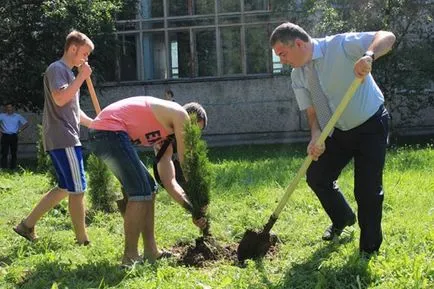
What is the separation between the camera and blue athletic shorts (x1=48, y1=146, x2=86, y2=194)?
15.6 feet

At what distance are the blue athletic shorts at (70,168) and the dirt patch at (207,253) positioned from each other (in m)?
0.97

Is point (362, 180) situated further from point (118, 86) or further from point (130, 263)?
point (118, 86)

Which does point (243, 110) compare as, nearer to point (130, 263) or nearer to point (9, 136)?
point (9, 136)

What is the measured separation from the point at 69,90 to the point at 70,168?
65 cm

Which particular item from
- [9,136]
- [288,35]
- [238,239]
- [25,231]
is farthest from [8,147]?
[288,35]

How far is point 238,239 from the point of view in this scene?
5141mm

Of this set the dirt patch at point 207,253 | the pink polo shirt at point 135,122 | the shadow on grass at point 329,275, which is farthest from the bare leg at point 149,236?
the shadow on grass at point 329,275

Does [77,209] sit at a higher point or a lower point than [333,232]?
higher

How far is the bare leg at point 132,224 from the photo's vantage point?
4.11m

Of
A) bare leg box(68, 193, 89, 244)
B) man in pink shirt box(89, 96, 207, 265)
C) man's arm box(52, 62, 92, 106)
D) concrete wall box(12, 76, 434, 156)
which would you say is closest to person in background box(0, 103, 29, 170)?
concrete wall box(12, 76, 434, 156)

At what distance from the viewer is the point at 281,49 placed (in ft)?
13.1

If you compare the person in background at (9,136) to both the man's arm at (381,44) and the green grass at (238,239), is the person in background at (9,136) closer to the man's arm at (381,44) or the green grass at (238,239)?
the green grass at (238,239)

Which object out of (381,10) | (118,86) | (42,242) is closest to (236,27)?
(118,86)

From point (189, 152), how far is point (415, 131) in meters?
13.9
